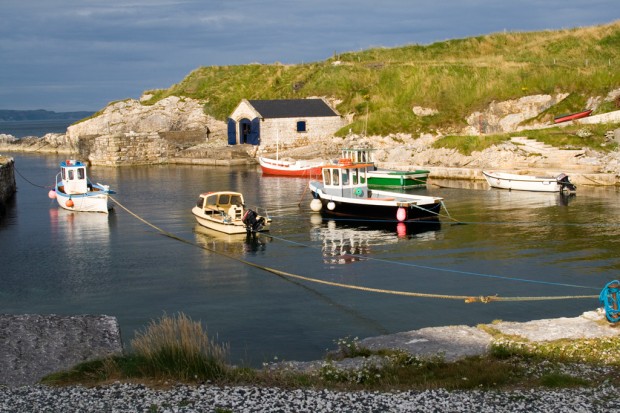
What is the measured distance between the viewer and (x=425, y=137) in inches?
2729

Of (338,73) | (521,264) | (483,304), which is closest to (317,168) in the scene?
(338,73)

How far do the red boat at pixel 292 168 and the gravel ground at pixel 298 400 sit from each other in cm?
5140

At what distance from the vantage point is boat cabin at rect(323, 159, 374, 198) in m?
42.8

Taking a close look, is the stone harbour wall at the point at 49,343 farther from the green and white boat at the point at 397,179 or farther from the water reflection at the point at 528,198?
the green and white boat at the point at 397,179


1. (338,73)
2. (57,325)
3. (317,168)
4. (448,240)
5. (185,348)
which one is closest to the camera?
(185,348)

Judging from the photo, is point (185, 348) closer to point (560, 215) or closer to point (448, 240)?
point (448, 240)

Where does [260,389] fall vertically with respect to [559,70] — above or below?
below

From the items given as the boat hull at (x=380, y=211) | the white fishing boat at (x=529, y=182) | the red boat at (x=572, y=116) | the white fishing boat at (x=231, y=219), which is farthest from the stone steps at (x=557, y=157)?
the white fishing boat at (x=231, y=219)

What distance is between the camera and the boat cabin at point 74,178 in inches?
1865

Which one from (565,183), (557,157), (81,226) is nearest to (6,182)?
(81,226)

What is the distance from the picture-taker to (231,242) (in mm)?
35312

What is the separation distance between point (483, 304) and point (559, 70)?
172 ft

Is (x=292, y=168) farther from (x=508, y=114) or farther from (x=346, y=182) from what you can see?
(x=346, y=182)

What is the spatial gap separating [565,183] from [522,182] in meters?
3.25
